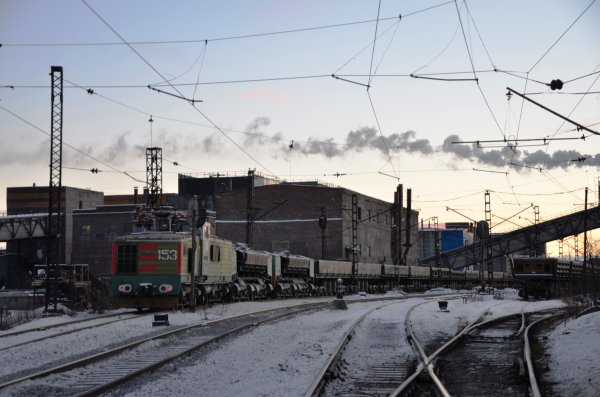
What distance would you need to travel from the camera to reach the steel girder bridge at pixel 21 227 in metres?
80.9

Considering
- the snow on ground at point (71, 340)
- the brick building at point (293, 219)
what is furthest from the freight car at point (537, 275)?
the brick building at point (293, 219)

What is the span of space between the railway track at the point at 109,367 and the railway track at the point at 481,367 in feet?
14.7

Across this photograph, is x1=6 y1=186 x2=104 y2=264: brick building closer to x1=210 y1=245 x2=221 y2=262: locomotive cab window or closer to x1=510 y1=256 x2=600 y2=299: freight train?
x1=210 y1=245 x2=221 y2=262: locomotive cab window

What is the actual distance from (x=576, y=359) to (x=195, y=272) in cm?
1883

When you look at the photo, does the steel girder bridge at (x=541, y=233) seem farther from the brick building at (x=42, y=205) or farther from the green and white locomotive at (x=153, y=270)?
the brick building at (x=42, y=205)

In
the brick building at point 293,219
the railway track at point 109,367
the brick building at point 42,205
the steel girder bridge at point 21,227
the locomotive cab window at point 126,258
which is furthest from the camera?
the brick building at point 42,205

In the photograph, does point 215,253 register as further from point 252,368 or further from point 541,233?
point 541,233

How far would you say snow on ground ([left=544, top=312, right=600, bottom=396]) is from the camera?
10180mm

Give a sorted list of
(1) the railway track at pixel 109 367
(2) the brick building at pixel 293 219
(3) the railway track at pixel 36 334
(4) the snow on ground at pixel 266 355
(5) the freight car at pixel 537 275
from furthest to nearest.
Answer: (2) the brick building at pixel 293 219, (5) the freight car at pixel 537 275, (3) the railway track at pixel 36 334, (4) the snow on ground at pixel 266 355, (1) the railway track at pixel 109 367

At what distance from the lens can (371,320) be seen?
23875 mm

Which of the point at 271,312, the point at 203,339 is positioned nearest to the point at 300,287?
the point at 271,312

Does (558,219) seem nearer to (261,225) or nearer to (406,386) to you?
(261,225)

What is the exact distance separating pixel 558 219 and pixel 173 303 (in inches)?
2380

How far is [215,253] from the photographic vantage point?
31.8 meters
